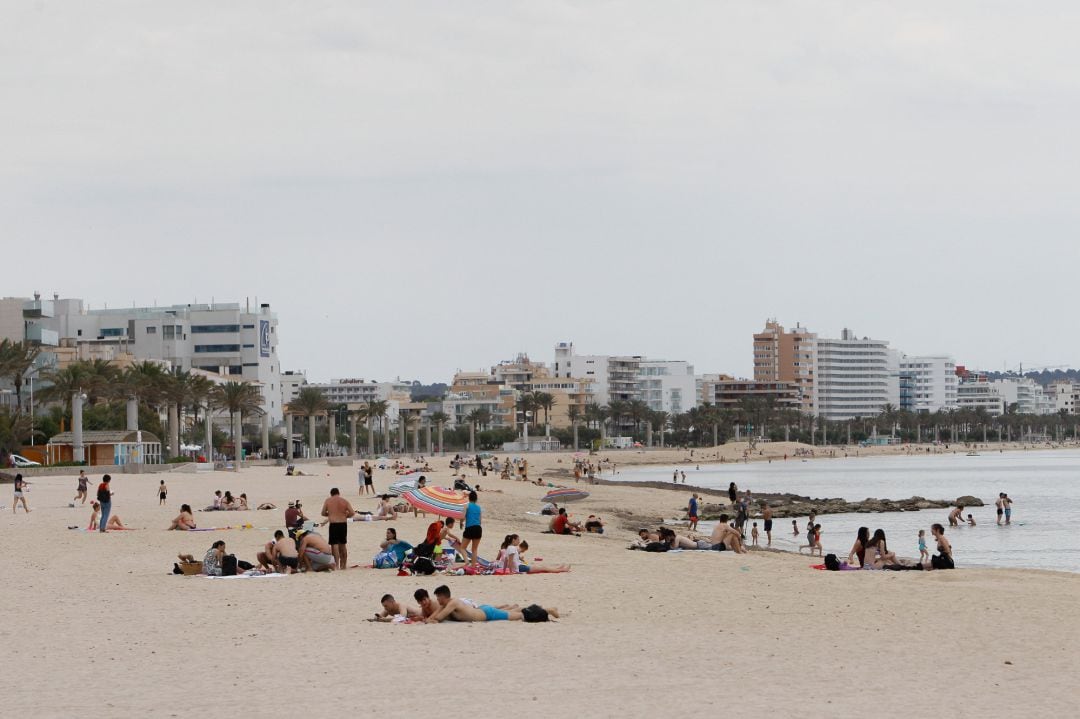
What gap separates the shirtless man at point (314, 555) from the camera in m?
19.4

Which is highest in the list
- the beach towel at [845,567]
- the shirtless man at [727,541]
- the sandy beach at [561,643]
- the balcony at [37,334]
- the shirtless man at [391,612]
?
the balcony at [37,334]

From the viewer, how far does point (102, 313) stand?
5379 inches

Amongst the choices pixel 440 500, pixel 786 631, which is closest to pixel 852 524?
pixel 440 500

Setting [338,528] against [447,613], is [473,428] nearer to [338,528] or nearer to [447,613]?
[338,528]

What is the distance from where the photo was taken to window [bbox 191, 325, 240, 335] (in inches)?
5246

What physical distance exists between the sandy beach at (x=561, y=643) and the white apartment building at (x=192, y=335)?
113m

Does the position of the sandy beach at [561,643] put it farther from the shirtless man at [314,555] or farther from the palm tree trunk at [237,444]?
the palm tree trunk at [237,444]

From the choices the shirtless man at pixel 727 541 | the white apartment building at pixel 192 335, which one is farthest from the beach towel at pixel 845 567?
the white apartment building at pixel 192 335

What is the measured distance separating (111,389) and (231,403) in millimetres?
13803

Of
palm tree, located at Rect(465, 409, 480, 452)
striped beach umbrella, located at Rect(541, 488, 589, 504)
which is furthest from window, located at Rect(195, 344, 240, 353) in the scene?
striped beach umbrella, located at Rect(541, 488, 589, 504)

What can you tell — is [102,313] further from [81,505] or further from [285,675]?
[285,675]

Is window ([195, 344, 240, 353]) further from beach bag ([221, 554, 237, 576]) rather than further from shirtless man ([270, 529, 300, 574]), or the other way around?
beach bag ([221, 554, 237, 576])

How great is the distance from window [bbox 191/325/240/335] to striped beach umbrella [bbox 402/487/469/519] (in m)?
110

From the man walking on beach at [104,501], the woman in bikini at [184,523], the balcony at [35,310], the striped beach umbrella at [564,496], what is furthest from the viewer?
the balcony at [35,310]
